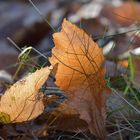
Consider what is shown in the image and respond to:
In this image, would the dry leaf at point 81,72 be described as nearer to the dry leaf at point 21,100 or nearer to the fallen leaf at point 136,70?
the dry leaf at point 21,100

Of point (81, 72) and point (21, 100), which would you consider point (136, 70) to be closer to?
point (81, 72)

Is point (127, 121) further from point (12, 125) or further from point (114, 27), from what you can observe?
point (114, 27)

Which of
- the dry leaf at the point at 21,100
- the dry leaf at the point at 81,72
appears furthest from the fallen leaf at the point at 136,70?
the dry leaf at the point at 21,100

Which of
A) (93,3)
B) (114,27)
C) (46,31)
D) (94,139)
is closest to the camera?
(94,139)

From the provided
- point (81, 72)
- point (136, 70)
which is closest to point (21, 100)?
point (81, 72)

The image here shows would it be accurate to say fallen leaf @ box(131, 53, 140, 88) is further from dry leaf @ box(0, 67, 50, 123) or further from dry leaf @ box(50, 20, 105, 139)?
dry leaf @ box(0, 67, 50, 123)

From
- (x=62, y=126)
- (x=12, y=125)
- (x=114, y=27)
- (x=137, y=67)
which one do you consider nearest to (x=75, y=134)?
(x=62, y=126)
